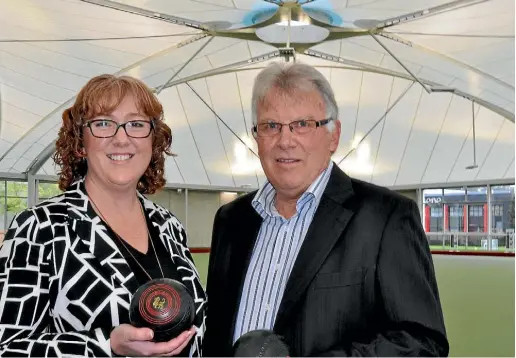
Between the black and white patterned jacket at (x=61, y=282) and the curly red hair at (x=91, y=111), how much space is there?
6.8 inches

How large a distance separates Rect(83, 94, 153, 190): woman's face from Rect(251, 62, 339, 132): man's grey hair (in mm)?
652

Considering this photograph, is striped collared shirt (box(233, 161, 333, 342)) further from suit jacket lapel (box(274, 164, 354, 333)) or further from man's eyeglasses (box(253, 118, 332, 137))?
man's eyeglasses (box(253, 118, 332, 137))

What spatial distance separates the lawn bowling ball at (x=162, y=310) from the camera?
2479mm

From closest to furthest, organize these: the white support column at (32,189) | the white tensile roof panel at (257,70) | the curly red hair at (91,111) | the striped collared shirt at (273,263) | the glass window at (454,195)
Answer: the curly red hair at (91,111) → the striped collared shirt at (273,263) → the white tensile roof panel at (257,70) → the white support column at (32,189) → the glass window at (454,195)

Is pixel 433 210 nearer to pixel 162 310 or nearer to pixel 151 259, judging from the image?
pixel 151 259

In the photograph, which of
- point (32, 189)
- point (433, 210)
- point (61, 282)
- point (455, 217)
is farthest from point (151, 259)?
point (433, 210)

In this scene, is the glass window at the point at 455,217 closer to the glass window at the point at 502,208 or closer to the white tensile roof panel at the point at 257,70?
the white tensile roof panel at the point at 257,70

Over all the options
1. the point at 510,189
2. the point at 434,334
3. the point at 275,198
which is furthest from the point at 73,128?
the point at 510,189

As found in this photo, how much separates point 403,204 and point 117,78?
157cm

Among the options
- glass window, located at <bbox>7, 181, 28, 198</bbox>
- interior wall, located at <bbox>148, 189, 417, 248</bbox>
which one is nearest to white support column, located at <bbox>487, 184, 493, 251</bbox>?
interior wall, located at <bbox>148, 189, 417, 248</bbox>

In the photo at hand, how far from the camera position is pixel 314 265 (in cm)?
304

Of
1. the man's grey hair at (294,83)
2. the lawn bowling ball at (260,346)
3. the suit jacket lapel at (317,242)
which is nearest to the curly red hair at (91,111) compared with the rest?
the man's grey hair at (294,83)

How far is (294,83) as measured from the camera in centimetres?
332

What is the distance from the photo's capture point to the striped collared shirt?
3252mm
